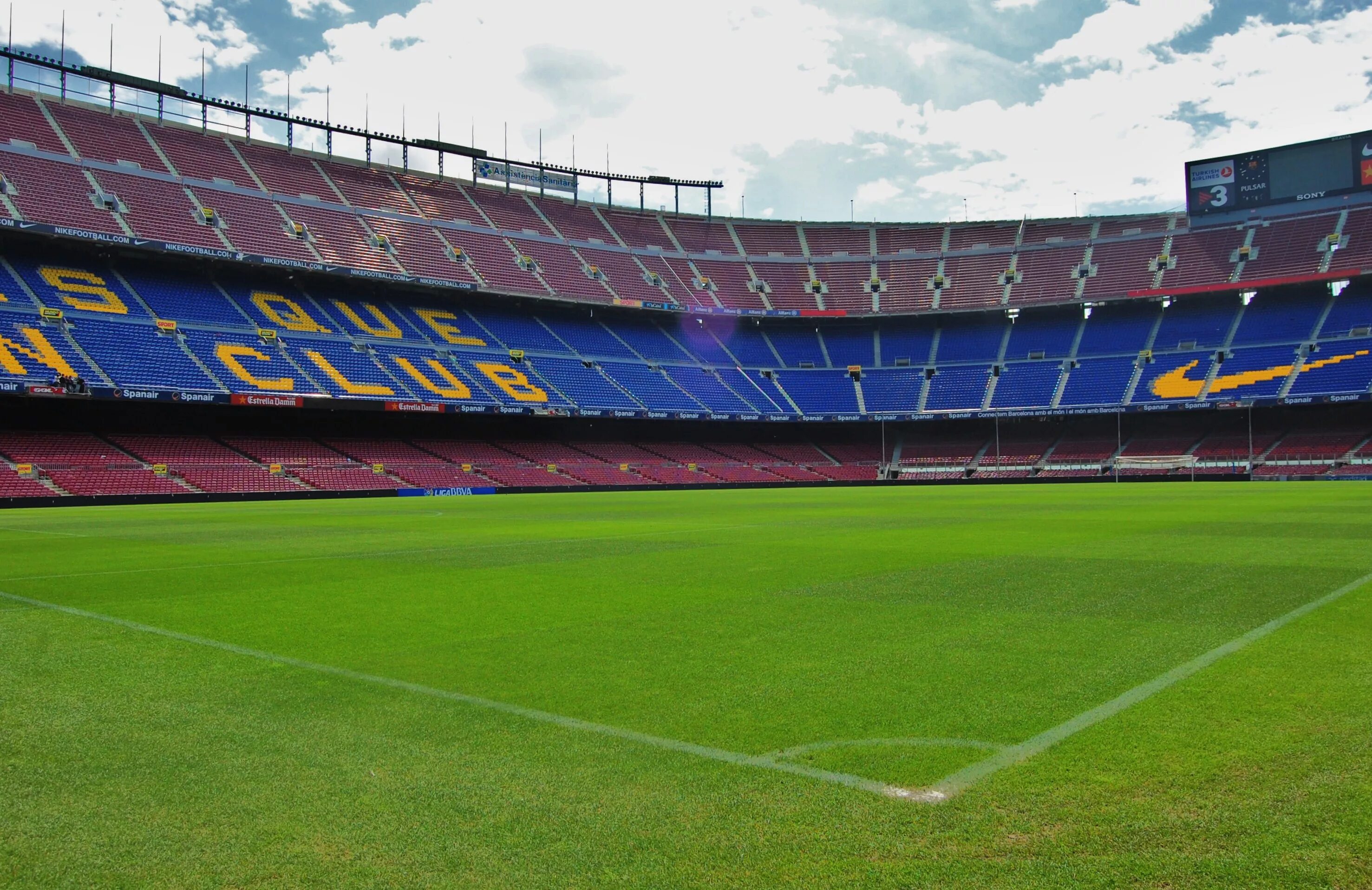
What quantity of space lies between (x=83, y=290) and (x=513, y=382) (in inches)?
904

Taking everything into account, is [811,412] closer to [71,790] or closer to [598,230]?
[598,230]

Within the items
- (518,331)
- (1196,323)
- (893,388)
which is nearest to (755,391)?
(893,388)

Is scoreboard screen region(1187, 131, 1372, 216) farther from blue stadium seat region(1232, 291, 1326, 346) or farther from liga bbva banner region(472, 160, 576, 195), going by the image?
liga bbva banner region(472, 160, 576, 195)

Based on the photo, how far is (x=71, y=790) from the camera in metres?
3.62

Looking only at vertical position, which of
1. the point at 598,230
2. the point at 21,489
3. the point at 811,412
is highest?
the point at 598,230

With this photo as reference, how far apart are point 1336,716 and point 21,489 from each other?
141 feet

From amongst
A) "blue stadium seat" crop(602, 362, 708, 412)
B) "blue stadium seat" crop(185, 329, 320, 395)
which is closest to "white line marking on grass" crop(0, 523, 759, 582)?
"blue stadium seat" crop(185, 329, 320, 395)

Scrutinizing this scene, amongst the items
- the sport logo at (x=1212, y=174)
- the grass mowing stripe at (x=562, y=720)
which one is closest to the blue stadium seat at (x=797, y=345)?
the sport logo at (x=1212, y=174)

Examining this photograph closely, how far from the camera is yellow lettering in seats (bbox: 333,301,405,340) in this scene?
5366 centimetres

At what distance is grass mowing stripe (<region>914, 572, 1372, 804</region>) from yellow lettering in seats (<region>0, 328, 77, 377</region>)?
45514 mm

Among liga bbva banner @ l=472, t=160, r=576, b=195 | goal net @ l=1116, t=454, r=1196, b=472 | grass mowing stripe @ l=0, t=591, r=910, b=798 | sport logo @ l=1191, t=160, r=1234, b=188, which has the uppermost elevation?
liga bbva banner @ l=472, t=160, r=576, b=195

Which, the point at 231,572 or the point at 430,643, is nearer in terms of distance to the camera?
the point at 430,643

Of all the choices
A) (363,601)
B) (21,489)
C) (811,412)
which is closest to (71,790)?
(363,601)

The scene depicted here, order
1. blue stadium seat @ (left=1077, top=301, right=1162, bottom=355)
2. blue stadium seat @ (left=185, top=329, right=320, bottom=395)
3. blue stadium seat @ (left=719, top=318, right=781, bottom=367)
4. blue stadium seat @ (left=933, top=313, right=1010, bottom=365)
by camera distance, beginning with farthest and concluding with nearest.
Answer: blue stadium seat @ (left=719, top=318, right=781, bottom=367) < blue stadium seat @ (left=933, top=313, right=1010, bottom=365) < blue stadium seat @ (left=1077, top=301, right=1162, bottom=355) < blue stadium seat @ (left=185, top=329, right=320, bottom=395)
